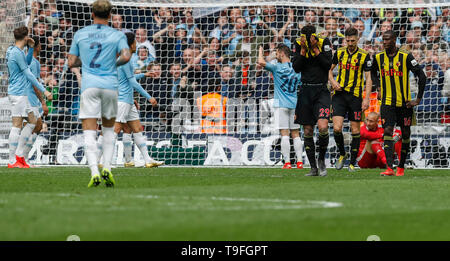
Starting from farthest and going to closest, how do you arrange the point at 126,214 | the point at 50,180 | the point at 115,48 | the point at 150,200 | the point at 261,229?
the point at 50,180, the point at 115,48, the point at 150,200, the point at 126,214, the point at 261,229

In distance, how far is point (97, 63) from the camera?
8.17 m

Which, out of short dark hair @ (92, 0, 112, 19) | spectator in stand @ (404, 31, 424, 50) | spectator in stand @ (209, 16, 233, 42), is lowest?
short dark hair @ (92, 0, 112, 19)

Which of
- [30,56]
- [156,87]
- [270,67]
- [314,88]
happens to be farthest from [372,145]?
[30,56]

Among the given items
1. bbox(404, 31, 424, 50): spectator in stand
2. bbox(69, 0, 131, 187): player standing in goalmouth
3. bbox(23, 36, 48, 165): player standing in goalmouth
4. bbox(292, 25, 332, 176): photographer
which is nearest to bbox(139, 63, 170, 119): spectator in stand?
bbox(23, 36, 48, 165): player standing in goalmouth

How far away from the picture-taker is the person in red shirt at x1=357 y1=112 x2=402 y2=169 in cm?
1407

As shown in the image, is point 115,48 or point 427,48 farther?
point 427,48

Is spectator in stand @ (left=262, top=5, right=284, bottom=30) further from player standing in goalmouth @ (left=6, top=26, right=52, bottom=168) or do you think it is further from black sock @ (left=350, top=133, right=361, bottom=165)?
player standing in goalmouth @ (left=6, top=26, right=52, bottom=168)

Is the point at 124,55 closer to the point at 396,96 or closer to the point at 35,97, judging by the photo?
the point at 396,96

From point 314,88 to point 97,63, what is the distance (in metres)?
4.07

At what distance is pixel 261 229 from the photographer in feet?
14.2

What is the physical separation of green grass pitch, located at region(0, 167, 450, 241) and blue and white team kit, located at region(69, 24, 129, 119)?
0.95 metres
